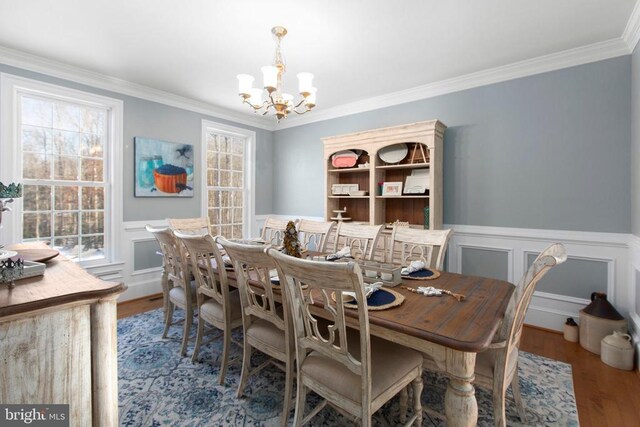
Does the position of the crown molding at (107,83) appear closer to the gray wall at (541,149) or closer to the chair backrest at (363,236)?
the gray wall at (541,149)

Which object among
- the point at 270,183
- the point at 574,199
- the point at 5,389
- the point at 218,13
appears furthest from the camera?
the point at 270,183

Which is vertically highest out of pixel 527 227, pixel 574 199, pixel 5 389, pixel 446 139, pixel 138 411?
pixel 446 139

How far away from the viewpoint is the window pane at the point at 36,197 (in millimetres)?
→ 3109

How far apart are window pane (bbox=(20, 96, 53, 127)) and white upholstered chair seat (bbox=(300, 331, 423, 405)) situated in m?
3.64

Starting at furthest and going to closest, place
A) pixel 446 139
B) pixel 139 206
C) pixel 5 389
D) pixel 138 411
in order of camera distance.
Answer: pixel 139 206 → pixel 446 139 → pixel 138 411 → pixel 5 389

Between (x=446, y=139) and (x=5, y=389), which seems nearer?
(x=5, y=389)

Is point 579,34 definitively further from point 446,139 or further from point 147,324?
point 147,324

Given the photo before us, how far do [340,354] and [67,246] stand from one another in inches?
139

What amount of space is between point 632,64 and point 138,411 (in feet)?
14.5

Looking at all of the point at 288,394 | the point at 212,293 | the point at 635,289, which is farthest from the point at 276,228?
the point at 635,289

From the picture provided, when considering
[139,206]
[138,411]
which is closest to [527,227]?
[138,411]

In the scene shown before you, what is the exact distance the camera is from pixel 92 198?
3547mm

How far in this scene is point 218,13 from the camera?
2273 millimetres

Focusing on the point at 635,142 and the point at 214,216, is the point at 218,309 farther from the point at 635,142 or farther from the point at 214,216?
the point at 635,142
